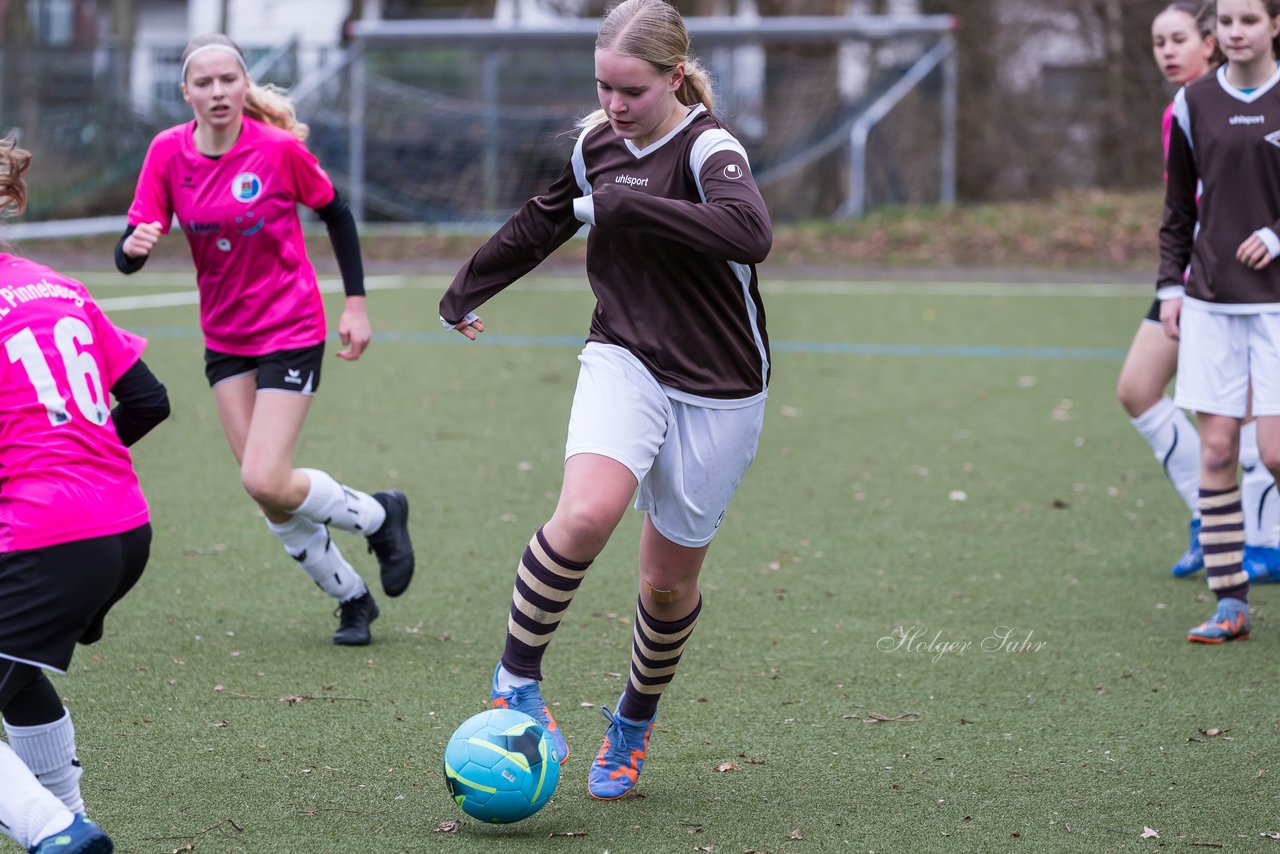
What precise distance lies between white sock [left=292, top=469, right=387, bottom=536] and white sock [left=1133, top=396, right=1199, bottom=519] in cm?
298

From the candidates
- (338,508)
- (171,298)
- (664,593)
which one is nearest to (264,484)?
(338,508)

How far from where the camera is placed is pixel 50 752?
10.7ft

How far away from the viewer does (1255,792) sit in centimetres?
385

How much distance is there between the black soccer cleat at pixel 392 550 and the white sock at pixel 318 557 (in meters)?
0.19

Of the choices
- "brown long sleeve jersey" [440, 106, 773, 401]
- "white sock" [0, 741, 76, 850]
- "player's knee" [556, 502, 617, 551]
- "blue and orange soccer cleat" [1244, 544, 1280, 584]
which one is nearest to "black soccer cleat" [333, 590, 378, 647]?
"brown long sleeve jersey" [440, 106, 773, 401]

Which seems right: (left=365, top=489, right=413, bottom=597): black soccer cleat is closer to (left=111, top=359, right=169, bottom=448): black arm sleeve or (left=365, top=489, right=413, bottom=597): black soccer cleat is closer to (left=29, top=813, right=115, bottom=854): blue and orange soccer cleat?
(left=111, top=359, right=169, bottom=448): black arm sleeve

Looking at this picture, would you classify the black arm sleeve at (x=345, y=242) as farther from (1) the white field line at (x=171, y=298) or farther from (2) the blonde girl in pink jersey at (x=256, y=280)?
(1) the white field line at (x=171, y=298)

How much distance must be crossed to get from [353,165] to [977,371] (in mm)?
12269

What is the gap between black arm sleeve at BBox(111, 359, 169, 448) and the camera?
3.44 meters

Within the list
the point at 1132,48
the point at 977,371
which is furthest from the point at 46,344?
the point at 1132,48

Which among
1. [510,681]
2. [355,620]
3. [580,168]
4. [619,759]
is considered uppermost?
[580,168]

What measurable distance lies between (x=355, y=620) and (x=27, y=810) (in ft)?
7.49

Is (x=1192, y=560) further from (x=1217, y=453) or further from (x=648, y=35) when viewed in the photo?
(x=648, y=35)

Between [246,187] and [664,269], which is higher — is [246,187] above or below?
below
